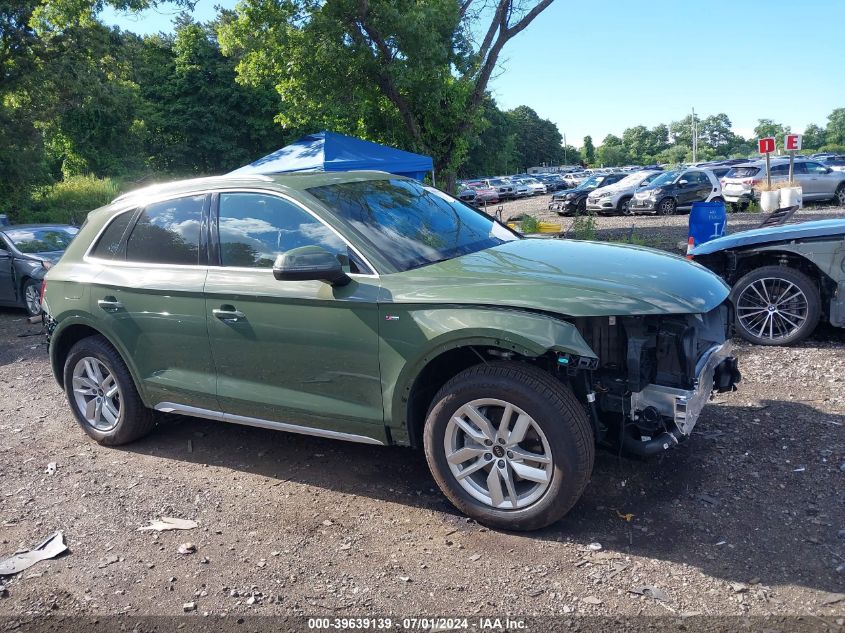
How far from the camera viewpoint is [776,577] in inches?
119

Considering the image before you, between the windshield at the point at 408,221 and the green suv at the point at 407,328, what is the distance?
0.01 metres

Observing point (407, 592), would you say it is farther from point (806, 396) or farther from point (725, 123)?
point (725, 123)

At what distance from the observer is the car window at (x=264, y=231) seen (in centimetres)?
396

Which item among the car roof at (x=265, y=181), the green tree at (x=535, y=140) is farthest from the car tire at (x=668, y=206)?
the green tree at (x=535, y=140)

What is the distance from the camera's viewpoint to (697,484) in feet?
12.7

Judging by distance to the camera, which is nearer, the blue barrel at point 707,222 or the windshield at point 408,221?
the windshield at point 408,221

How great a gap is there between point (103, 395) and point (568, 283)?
11.3 feet

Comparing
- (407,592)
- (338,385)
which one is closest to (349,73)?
(338,385)

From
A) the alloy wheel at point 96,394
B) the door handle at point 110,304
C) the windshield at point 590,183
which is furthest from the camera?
the windshield at point 590,183

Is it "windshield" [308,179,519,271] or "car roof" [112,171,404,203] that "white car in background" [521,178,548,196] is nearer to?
"windshield" [308,179,519,271]

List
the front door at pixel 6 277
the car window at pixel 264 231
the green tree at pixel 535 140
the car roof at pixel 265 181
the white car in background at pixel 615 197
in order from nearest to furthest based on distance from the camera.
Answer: the car window at pixel 264 231
the car roof at pixel 265 181
the front door at pixel 6 277
the white car in background at pixel 615 197
the green tree at pixel 535 140

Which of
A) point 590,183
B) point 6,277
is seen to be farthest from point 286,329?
point 590,183

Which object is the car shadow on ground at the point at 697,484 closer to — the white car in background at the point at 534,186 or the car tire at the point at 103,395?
the car tire at the point at 103,395

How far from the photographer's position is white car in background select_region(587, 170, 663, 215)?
25484 mm
